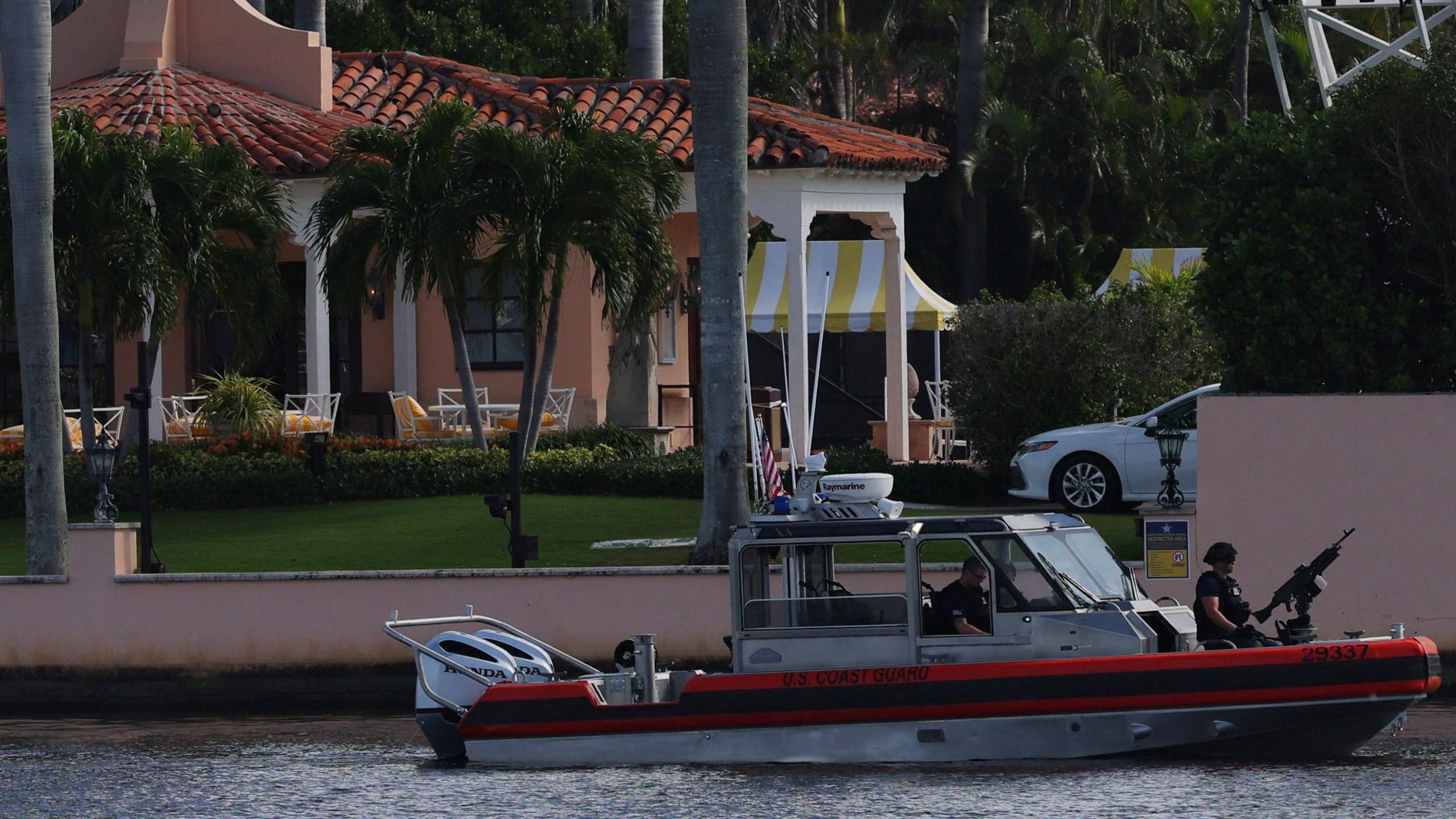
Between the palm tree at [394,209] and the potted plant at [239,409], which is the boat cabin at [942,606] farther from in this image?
the potted plant at [239,409]

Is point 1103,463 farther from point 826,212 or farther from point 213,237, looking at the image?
point 213,237

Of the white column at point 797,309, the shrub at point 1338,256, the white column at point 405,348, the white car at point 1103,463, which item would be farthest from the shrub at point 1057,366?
the white column at point 405,348

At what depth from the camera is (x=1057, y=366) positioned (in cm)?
2175

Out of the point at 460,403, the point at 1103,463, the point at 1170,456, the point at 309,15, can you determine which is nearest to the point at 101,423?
the point at 460,403

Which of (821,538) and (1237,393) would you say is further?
(1237,393)

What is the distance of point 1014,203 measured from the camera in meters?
40.1

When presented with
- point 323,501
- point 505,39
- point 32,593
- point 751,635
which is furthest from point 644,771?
point 505,39

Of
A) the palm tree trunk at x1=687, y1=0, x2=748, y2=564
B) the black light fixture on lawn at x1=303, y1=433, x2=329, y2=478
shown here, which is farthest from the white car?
the black light fixture on lawn at x1=303, y1=433, x2=329, y2=478

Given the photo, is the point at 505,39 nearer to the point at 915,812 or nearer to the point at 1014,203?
the point at 1014,203

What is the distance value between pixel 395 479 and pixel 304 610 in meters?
6.00

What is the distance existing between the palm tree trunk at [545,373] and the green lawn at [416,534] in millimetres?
1023

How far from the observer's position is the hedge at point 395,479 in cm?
2167

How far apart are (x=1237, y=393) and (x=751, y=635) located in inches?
237

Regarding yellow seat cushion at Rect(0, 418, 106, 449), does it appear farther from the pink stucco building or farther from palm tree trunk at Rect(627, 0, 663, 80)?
palm tree trunk at Rect(627, 0, 663, 80)
